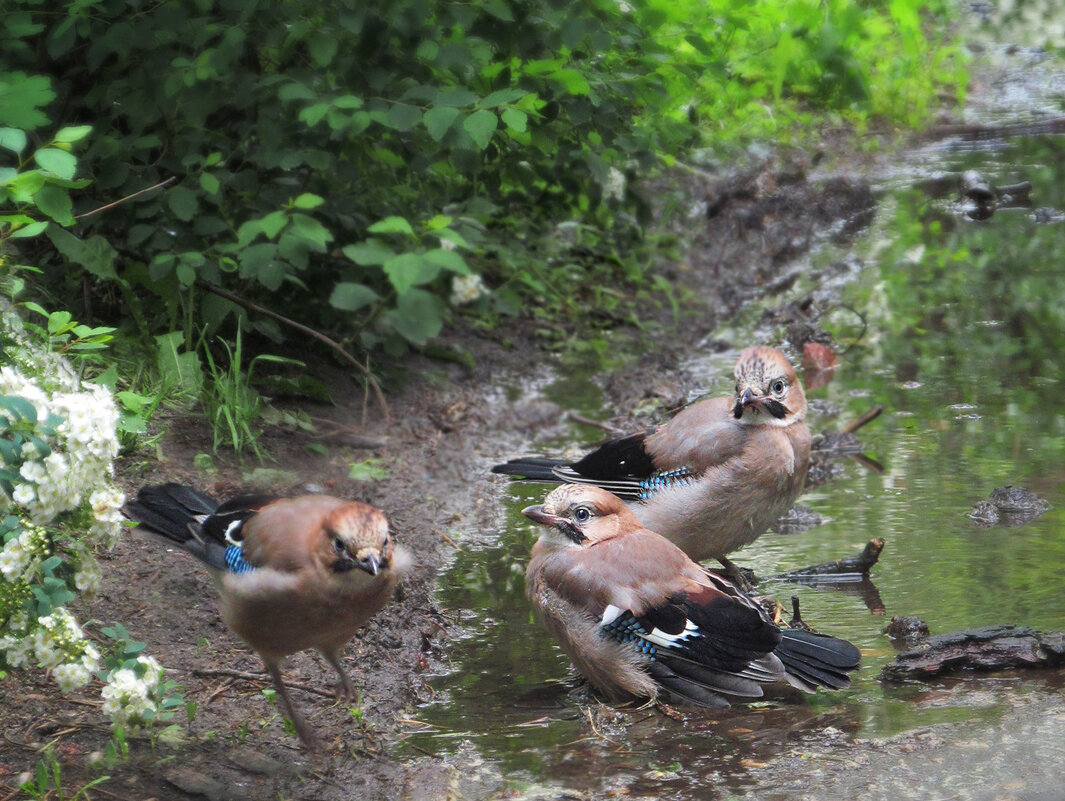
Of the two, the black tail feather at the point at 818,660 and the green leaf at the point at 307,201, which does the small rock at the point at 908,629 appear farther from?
the green leaf at the point at 307,201

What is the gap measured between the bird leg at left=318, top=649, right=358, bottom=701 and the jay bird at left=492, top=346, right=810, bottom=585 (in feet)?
6.18

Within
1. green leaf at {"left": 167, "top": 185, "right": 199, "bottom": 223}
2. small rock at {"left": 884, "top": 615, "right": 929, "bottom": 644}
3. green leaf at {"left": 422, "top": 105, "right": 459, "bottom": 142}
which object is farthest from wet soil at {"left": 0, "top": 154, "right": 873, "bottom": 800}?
green leaf at {"left": 422, "top": 105, "right": 459, "bottom": 142}

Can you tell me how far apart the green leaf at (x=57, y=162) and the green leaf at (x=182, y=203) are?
2.35 meters

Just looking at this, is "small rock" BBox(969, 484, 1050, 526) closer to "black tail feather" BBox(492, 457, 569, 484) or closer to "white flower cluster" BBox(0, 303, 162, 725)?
"black tail feather" BBox(492, 457, 569, 484)

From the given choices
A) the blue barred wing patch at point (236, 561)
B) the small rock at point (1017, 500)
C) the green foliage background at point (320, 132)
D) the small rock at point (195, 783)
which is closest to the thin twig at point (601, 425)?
the green foliage background at point (320, 132)

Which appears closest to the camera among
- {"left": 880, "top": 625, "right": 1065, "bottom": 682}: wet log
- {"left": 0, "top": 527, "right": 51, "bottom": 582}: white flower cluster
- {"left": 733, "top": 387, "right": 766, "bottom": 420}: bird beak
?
{"left": 0, "top": 527, "right": 51, "bottom": 582}: white flower cluster

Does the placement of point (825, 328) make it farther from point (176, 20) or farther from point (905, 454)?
point (176, 20)

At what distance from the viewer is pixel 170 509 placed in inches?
179

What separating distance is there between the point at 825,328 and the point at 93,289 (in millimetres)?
5094

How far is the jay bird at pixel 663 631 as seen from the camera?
442cm

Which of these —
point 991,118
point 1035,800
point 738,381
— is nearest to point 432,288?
point 738,381

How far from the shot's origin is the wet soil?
156 inches

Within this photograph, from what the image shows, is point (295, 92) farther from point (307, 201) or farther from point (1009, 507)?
point (1009, 507)

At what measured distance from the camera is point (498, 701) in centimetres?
456
